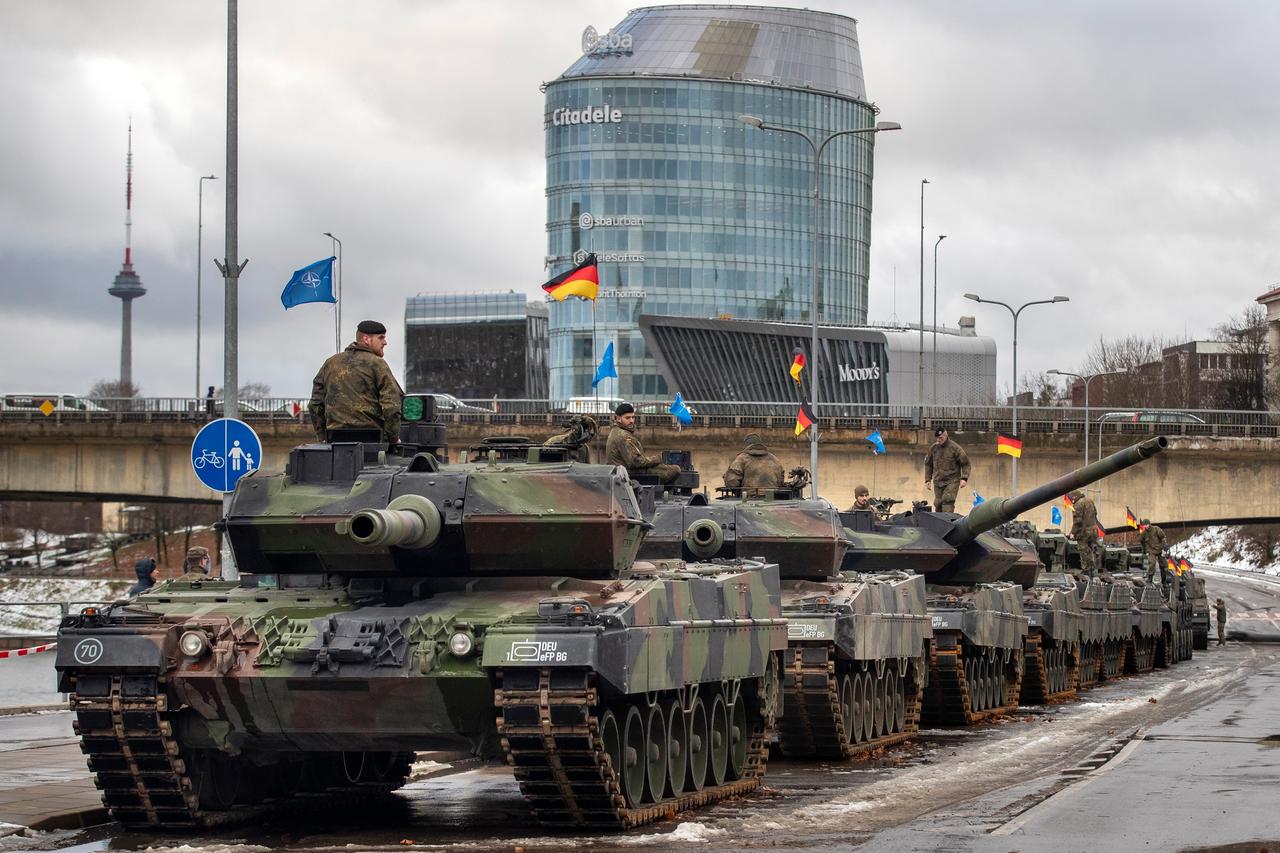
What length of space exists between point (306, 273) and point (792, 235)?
93.4 meters

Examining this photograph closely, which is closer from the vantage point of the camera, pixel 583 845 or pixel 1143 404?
pixel 583 845

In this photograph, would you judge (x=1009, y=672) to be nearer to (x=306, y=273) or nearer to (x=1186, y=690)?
(x=1186, y=690)

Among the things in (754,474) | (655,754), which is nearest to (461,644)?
(655,754)

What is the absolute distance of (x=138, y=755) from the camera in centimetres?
1340

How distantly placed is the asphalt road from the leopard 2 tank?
476 millimetres

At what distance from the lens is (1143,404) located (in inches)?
4304

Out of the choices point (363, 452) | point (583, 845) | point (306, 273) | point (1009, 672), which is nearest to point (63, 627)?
point (363, 452)

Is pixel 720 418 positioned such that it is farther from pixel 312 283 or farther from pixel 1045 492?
pixel 1045 492

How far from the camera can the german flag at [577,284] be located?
45.3m

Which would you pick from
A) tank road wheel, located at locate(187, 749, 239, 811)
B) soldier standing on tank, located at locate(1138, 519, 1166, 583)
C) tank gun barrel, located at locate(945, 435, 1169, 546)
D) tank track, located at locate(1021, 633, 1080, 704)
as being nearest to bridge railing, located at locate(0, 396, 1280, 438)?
soldier standing on tank, located at locate(1138, 519, 1166, 583)

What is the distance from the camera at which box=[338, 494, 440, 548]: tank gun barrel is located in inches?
514

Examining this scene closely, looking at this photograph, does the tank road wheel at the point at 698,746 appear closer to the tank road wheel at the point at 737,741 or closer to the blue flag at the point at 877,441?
the tank road wheel at the point at 737,741

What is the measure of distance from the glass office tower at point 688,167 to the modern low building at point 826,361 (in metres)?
11.0

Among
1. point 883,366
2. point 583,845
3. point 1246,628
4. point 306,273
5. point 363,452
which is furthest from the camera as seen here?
point 883,366
